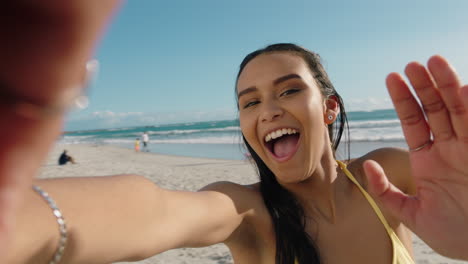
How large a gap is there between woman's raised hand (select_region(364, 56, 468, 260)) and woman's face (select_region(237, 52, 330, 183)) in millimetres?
485

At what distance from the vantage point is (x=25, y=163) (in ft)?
1.13

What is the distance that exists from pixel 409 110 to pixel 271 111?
2.66ft

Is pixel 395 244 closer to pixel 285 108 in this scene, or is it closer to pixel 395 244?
pixel 395 244

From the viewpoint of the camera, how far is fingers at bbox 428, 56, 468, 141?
135 centimetres

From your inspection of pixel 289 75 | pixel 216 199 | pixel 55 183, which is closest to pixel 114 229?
pixel 55 183

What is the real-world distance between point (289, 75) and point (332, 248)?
3.76 feet

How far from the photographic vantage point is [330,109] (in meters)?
2.26

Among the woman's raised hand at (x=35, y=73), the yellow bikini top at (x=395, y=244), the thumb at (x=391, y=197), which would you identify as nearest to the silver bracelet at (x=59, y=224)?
the woman's raised hand at (x=35, y=73)

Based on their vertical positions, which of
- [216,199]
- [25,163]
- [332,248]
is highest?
[25,163]

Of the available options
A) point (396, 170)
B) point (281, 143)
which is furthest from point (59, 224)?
point (396, 170)

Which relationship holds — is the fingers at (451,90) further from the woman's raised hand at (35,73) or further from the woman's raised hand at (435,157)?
the woman's raised hand at (35,73)

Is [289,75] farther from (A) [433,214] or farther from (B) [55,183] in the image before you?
(B) [55,183]

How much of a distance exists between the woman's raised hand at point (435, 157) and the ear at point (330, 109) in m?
0.69

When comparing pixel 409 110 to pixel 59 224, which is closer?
pixel 59 224
